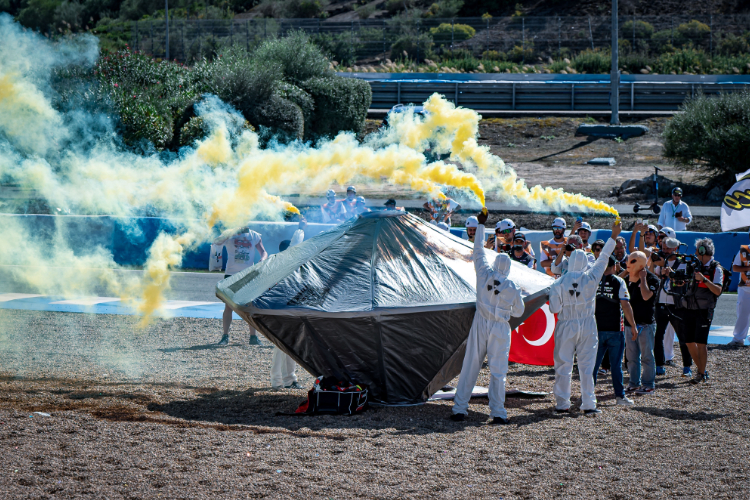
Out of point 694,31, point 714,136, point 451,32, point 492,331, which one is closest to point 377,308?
point 492,331

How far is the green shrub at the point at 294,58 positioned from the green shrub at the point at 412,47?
49.3 feet

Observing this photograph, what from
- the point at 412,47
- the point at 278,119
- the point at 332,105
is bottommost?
the point at 278,119

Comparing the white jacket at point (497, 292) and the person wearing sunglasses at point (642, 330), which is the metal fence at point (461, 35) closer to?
the person wearing sunglasses at point (642, 330)

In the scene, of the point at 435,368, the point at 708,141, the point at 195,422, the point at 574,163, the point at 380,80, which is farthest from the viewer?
the point at 380,80

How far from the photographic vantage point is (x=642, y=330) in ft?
29.6

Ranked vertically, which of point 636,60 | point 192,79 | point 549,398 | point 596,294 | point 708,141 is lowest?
point 549,398

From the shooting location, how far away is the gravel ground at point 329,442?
584 cm

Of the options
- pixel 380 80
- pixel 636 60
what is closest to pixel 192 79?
pixel 380 80

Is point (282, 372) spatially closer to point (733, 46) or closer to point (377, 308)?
point (377, 308)

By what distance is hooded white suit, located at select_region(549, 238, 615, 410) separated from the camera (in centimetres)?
792

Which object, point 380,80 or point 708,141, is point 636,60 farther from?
point 708,141

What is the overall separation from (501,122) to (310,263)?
2677 centimetres

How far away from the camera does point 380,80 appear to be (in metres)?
38.5

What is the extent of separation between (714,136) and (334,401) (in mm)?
19238
